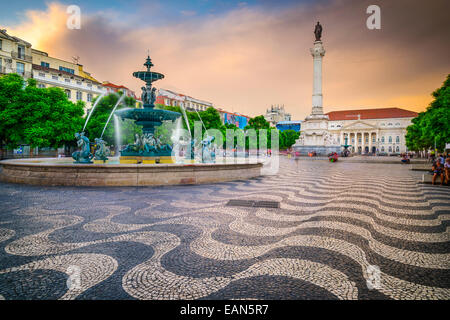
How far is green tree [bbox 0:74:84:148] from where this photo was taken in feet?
73.5

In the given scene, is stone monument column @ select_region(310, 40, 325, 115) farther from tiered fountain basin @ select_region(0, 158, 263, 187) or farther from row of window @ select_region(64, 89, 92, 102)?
tiered fountain basin @ select_region(0, 158, 263, 187)

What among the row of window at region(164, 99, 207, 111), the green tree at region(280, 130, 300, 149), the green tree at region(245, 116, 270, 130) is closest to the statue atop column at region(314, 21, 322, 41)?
the green tree at region(245, 116, 270, 130)

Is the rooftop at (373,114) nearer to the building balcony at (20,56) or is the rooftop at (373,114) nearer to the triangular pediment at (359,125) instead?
the triangular pediment at (359,125)

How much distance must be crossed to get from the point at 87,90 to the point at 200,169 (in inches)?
1773

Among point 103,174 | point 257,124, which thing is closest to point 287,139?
point 257,124

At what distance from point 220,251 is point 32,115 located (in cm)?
2858

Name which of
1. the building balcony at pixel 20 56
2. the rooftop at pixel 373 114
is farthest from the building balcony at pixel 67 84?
the rooftop at pixel 373 114

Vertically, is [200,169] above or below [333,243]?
above

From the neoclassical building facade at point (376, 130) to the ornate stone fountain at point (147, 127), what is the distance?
104m

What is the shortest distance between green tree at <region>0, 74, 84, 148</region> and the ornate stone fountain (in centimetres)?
1477
